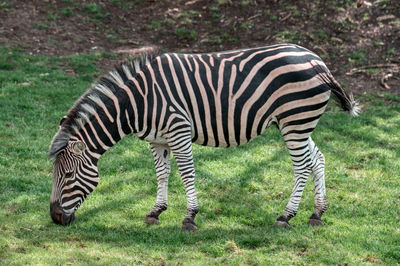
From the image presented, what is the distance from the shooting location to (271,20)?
1803 centimetres

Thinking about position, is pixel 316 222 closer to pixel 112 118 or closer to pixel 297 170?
pixel 297 170

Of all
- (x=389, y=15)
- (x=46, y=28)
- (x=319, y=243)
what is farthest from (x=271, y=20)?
(x=319, y=243)

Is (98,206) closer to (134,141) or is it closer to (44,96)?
(134,141)

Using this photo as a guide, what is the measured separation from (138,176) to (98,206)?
57.7 inches

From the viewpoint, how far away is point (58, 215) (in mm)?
7965

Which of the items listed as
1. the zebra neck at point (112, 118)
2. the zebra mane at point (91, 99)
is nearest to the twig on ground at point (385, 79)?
the zebra mane at point (91, 99)

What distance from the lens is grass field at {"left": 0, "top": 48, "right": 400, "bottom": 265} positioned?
7227 millimetres

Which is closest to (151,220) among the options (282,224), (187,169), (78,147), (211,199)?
(187,169)

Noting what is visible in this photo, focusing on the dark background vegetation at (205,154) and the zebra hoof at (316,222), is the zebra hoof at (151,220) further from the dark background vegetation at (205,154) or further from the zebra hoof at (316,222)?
the zebra hoof at (316,222)

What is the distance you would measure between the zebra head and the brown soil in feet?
29.9

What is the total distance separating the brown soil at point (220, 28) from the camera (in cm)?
1620

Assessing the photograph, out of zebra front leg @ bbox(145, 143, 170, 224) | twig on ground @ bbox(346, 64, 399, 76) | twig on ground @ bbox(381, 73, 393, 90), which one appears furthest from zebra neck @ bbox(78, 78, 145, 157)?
twig on ground @ bbox(346, 64, 399, 76)

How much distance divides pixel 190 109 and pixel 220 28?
10.4 metres

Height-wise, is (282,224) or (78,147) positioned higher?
(78,147)
